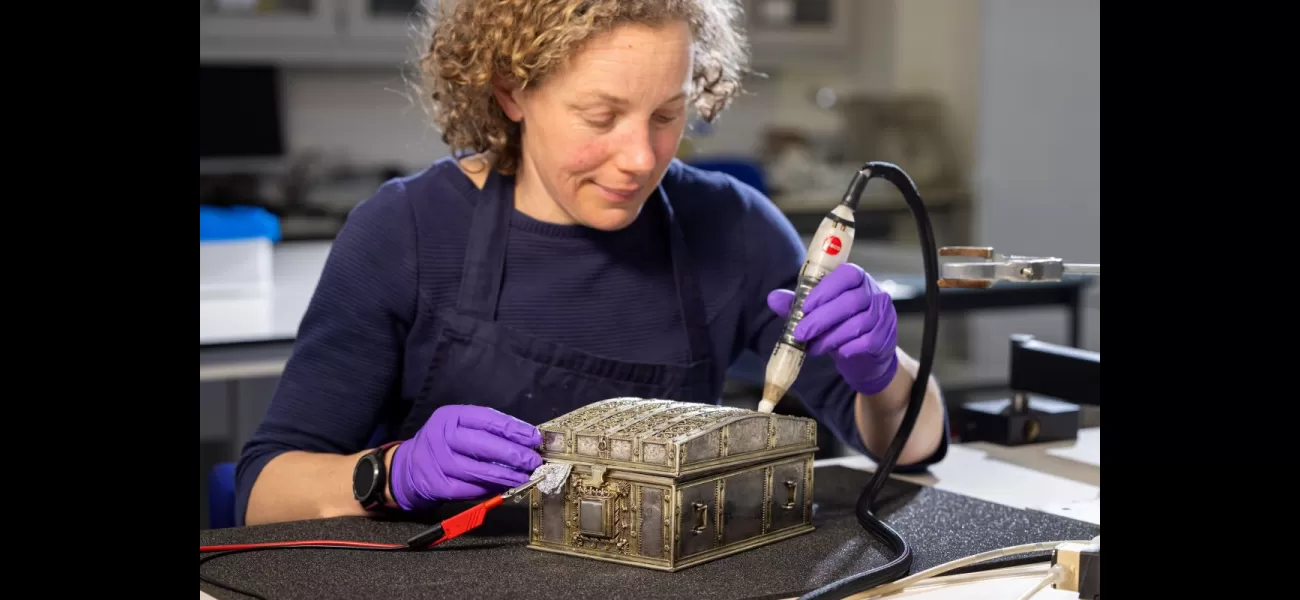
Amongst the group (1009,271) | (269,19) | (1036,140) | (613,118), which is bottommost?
(1009,271)

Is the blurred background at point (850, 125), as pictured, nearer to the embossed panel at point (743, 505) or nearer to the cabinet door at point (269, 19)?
the cabinet door at point (269, 19)

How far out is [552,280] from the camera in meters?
1.47

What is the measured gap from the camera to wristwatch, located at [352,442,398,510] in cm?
117

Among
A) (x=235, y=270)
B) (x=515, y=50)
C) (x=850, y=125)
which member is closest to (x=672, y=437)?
(x=515, y=50)

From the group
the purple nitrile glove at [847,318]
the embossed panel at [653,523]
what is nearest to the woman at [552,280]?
the purple nitrile glove at [847,318]

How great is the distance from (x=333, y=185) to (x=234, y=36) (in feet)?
1.97

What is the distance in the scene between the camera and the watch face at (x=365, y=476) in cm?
117

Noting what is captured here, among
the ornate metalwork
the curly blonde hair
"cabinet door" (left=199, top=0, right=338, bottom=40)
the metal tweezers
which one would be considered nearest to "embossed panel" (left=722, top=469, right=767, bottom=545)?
the ornate metalwork

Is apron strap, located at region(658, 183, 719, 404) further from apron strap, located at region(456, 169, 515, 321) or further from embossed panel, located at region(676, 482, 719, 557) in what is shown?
embossed panel, located at region(676, 482, 719, 557)

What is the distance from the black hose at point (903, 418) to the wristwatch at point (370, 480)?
17.1 inches

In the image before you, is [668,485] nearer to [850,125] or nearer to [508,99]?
[508,99]

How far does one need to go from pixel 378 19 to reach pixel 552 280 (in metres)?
3.36
